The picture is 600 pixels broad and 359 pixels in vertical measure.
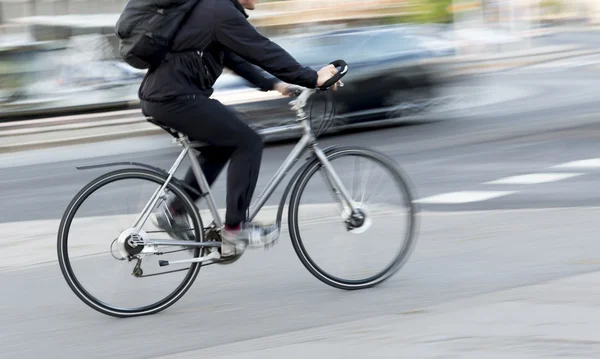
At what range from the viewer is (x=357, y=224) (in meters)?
5.90

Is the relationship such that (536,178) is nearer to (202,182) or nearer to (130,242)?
(202,182)

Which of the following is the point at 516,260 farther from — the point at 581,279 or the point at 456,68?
the point at 456,68

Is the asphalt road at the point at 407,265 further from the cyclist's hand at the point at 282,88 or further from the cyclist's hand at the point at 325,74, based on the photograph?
the cyclist's hand at the point at 325,74

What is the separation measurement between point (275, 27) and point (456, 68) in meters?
21.2

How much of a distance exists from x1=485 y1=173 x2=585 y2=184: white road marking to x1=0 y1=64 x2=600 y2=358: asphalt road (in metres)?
0.02

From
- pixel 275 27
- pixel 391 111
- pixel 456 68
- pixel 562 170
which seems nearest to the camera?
pixel 562 170

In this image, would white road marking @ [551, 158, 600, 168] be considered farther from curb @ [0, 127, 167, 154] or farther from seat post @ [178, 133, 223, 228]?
curb @ [0, 127, 167, 154]

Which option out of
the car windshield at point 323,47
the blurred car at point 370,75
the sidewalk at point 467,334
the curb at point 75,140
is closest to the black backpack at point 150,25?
the sidewalk at point 467,334

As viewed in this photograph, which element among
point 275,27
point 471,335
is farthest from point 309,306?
point 275,27

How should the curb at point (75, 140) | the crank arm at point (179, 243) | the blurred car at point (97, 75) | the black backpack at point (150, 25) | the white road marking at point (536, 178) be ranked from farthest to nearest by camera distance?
the blurred car at point (97, 75) → the curb at point (75, 140) → the white road marking at point (536, 178) → the crank arm at point (179, 243) → the black backpack at point (150, 25)

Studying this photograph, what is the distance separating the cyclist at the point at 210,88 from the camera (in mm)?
5355

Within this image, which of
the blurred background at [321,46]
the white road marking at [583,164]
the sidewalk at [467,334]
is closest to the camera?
the sidewalk at [467,334]

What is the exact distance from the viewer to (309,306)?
223 inches

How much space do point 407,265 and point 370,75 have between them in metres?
7.90
